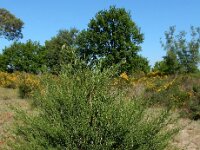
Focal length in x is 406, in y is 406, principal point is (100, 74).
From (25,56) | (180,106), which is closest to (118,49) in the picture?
(25,56)

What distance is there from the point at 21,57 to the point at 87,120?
56.9 m

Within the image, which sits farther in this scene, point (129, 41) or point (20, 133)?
point (129, 41)

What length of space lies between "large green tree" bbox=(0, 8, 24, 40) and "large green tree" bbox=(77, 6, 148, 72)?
1099 cm

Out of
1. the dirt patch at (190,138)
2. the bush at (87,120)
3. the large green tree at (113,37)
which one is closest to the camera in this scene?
the bush at (87,120)

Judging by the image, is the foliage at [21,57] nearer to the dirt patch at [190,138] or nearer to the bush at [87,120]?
the dirt patch at [190,138]

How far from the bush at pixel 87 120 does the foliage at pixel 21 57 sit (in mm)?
53060

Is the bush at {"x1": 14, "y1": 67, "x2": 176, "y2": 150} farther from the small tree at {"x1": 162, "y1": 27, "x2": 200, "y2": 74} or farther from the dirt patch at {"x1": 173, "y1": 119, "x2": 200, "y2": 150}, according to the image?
the small tree at {"x1": 162, "y1": 27, "x2": 200, "y2": 74}

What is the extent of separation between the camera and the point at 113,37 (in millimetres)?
46375

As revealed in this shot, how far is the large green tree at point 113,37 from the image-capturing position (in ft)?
149

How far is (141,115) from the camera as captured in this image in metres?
5.55

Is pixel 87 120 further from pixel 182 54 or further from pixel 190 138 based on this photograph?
pixel 182 54

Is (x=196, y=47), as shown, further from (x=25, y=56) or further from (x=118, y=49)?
(x=25, y=56)

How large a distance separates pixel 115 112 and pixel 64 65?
109cm

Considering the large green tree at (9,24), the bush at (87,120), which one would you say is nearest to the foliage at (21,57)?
the large green tree at (9,24)
